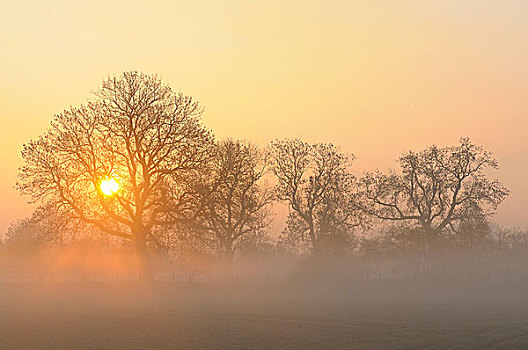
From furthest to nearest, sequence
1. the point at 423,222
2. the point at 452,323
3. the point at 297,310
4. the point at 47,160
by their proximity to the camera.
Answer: the point at 423,222 < the point at 47,160 < the point at 297,310 < the point at 452,323

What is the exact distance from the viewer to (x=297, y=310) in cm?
4759

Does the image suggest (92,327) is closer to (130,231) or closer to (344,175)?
(130,231)

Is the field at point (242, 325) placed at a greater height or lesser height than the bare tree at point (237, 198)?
lesser

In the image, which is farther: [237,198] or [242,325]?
[237,198]

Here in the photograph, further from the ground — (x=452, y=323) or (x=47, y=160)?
(x=47, y=160)

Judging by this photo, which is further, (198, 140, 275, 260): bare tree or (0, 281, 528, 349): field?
(198, 140, 275, 260): bare tree

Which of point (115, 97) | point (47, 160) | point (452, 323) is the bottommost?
point (452, 323)

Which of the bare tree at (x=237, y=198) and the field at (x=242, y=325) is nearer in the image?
the field at (x=242, y=325)

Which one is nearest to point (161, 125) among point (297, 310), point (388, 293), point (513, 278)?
point (297, 310)

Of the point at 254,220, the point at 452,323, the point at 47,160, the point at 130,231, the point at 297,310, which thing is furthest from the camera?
the point at 254,220

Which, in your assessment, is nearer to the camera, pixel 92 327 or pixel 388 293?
pixel 92 327

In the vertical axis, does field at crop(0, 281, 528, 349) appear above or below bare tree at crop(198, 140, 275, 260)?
below

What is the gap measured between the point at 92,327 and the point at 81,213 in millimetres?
21606

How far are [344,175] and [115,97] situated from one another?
118 ft
